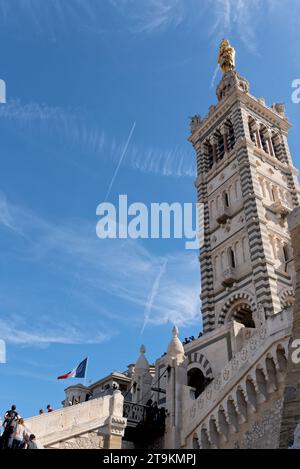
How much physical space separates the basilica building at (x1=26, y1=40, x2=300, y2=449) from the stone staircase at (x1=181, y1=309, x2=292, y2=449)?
1.4 inches

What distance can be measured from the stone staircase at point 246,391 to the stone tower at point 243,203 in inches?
324

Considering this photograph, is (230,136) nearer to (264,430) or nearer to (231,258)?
(231,258)

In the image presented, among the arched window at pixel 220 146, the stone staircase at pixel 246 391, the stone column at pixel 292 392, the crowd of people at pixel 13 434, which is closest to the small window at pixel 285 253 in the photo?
the arched window at pixel 220 146

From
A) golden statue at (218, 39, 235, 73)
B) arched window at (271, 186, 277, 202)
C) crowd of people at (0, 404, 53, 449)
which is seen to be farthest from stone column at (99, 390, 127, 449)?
golden statue at (218, 39, 235, 73)

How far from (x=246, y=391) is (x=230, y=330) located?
6.63 metres

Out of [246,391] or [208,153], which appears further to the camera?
[208,153]

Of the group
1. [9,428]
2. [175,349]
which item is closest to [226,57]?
[175,349]

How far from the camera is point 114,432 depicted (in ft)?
54.7

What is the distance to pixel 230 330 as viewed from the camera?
22016mm

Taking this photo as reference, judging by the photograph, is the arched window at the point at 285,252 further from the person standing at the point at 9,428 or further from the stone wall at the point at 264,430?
the person standing at the point at 9,428

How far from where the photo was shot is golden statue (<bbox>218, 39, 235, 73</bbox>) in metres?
41.6

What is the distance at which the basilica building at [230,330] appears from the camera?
1507cm
